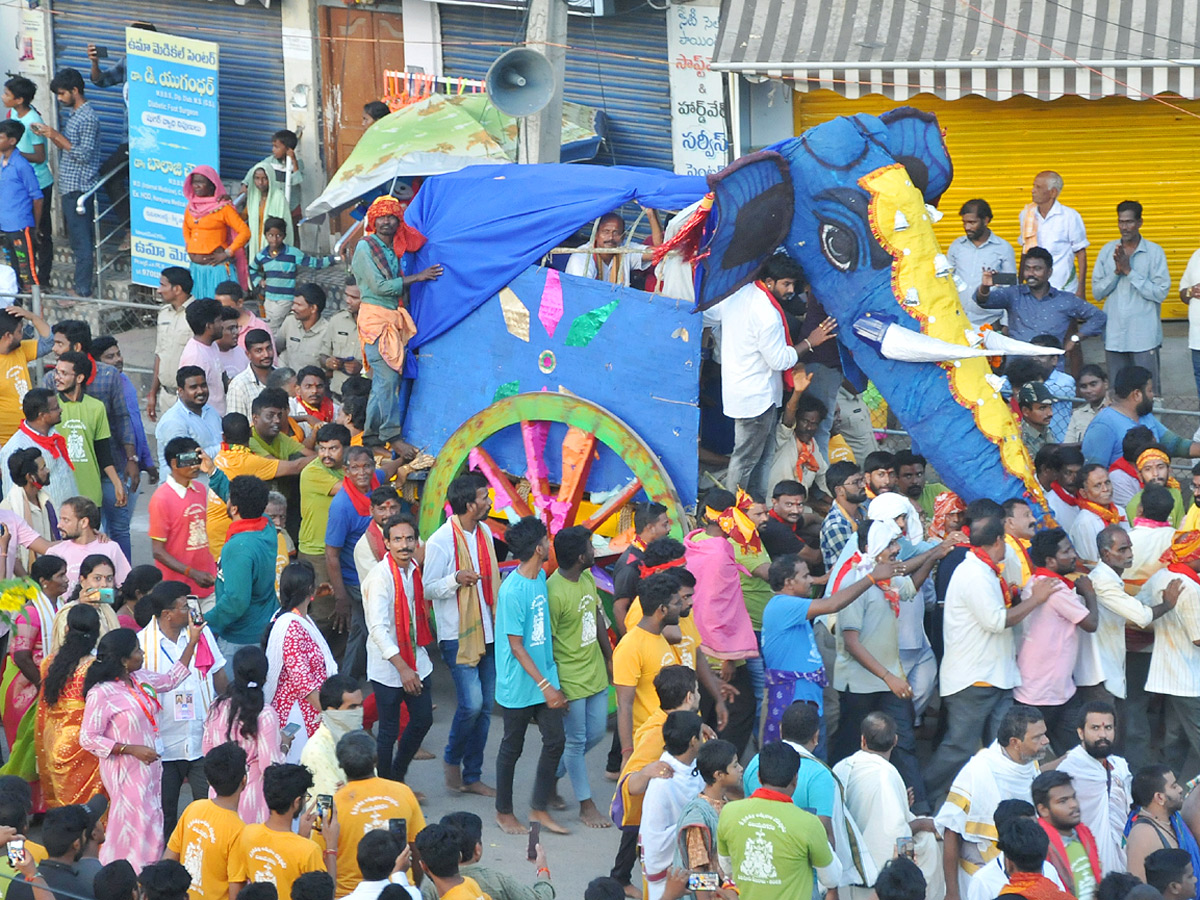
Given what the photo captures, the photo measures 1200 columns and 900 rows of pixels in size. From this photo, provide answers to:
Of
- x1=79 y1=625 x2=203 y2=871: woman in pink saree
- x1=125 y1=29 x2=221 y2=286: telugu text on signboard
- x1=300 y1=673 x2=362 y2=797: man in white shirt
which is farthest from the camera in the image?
x1=125 y1=29 x2=221 y2=286: telugu text on signboard

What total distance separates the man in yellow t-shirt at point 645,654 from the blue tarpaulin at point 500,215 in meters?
2.57

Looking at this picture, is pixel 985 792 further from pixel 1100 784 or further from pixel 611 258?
pixel 611 258

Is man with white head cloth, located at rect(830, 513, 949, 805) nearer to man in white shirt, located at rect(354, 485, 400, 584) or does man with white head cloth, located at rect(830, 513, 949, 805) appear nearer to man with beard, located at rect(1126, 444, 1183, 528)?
man with beard, located at rect(1126, 444, 1183, 528)

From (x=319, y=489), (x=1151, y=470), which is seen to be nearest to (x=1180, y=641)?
(x=1151, y=470)

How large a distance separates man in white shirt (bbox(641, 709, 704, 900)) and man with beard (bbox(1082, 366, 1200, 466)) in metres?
3.70

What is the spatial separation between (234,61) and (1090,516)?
9545 millimetres

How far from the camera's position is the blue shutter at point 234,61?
52.8 ft

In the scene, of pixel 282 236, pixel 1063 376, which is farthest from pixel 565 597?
pixel 282 236

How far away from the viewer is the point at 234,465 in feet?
32.6

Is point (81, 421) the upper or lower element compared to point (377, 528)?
upper

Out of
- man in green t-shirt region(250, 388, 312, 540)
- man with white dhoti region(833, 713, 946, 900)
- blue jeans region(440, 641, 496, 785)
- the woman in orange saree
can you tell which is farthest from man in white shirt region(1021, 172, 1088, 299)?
the woman in orange saree

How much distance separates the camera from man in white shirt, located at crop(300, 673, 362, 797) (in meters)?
7.30

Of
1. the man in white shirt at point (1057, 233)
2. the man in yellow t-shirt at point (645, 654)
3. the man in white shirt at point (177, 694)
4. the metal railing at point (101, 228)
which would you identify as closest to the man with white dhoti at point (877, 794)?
the man in yellow t-shirt at point (645, 654)

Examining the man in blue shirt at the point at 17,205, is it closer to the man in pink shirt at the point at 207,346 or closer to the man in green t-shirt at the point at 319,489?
the man in pink shirt at the point at 207,346
